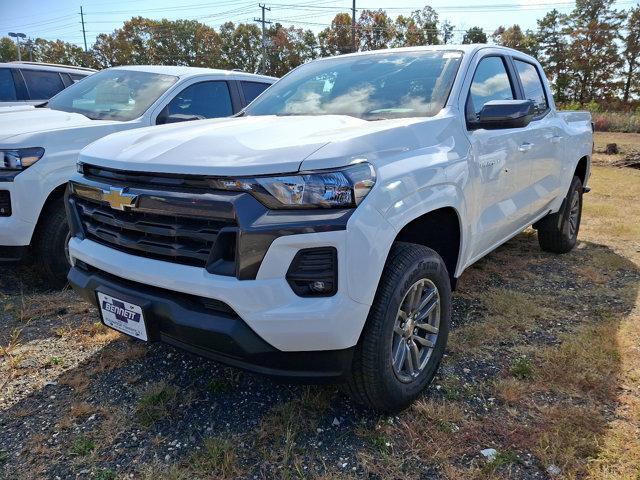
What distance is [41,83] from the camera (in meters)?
7.19

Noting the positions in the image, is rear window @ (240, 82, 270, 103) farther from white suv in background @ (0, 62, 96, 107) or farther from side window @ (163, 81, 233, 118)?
white suv in background @ (0, 62, 96, 107)

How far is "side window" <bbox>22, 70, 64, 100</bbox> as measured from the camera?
708 centimetres

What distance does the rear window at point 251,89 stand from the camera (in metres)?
5.41

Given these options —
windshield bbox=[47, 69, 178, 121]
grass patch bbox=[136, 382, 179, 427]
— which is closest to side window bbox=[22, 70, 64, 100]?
windshield bbox=[47, 69, 178, 121]

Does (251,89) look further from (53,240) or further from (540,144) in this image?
(540,144)

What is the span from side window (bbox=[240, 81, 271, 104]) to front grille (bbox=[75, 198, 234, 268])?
328cm

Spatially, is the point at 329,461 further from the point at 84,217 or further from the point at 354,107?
the point at 354,107

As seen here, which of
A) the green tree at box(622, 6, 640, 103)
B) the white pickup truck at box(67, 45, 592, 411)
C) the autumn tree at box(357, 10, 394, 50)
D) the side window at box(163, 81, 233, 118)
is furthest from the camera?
the autumn tree at box(357, 10, 394, 50)

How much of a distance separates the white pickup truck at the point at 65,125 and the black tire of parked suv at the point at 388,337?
2627 millimetres

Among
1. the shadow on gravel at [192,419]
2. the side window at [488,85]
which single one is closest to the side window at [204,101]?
the shadow on gravel at [192,419]

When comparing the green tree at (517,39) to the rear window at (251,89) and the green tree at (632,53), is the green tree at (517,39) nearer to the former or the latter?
the green tree at (632,53)

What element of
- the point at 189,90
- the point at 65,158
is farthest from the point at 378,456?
the point at 189,90

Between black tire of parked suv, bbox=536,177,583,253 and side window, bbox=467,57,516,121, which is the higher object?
side window, bbox=467,57,516,121

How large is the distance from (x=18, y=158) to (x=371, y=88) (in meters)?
2.42
